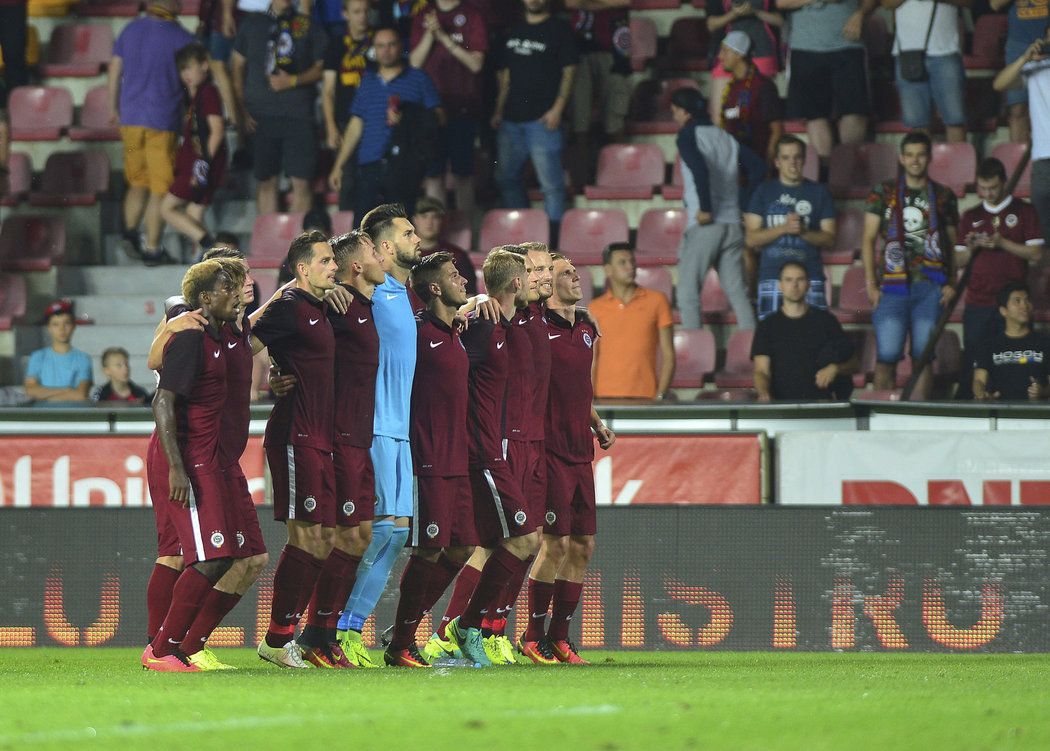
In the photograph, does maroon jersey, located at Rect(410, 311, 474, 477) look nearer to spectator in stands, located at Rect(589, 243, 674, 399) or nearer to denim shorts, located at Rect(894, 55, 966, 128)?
spectator in stands, located at Rect(589, 243, 674, 399)

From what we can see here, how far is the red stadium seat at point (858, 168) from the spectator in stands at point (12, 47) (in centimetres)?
719

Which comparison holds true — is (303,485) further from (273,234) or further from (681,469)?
(273,234)

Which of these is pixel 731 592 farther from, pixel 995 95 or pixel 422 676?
pixel 995 95

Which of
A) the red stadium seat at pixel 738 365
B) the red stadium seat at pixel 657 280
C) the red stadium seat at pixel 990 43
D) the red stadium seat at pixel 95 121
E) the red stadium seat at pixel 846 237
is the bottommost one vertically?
the red stadium seat at pixel 738 365

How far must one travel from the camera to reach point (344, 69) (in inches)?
613

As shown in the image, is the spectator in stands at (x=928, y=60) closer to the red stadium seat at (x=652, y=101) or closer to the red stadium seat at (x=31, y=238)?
the red stadium seat at (x=652, y=101)

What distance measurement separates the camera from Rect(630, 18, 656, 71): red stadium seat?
16.9 meters

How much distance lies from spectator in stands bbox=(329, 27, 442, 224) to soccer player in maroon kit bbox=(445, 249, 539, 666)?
5.66 metres

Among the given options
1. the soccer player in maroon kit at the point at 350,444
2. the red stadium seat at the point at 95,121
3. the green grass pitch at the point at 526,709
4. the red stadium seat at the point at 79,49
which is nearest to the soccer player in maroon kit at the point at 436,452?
the soccer player in maroon kit at the point at 350,444

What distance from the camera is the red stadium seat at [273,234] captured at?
15.7 meters

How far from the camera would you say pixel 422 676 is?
7711mm

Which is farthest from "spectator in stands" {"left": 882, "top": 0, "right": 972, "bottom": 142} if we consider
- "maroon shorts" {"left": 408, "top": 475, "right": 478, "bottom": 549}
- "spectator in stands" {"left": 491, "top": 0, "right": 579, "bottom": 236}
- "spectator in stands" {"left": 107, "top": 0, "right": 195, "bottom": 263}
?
"maroon shorts" {"left": 408, "top": 475, "right": 478, "bottom": 549}

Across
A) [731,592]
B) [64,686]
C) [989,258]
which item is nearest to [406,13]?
[989,258]

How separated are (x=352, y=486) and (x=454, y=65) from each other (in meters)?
7.58
